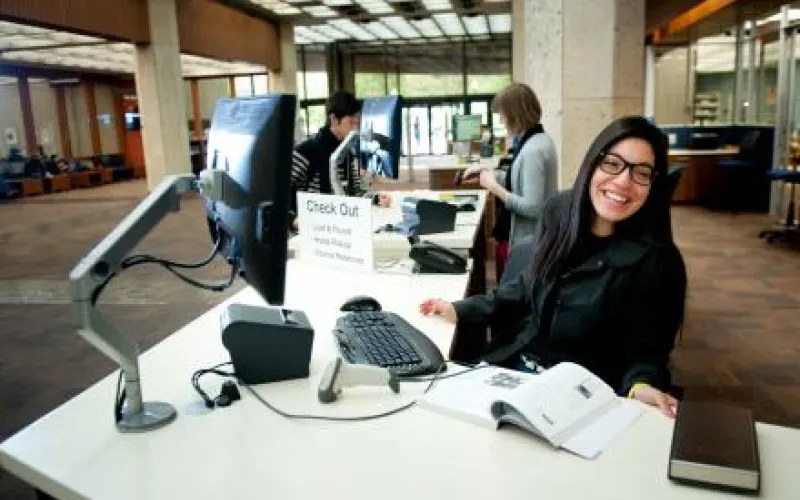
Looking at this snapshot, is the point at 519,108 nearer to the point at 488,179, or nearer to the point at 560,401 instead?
the point at 488,179

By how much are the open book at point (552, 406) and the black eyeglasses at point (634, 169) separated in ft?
1.85

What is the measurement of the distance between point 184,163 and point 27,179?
4.87 meters

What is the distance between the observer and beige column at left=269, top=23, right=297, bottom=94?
48.5 feet

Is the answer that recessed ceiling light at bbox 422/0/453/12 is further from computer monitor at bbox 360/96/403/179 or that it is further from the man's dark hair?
the man's dark hair

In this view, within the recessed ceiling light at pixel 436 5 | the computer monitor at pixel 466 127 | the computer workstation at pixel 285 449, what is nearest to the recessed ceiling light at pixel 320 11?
the recessed ceiling light at pixel 436 5

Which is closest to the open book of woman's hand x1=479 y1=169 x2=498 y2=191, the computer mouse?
the computer mouse

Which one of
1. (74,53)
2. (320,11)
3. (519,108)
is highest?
(320,11)

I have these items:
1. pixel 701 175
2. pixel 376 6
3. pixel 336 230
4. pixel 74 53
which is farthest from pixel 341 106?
pixel 74 53

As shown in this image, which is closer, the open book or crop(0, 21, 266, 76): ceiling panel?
the open book

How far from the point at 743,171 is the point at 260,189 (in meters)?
8.75

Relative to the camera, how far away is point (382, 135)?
11.4 feet

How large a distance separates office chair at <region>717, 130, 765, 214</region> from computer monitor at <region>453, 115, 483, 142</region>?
3628mm

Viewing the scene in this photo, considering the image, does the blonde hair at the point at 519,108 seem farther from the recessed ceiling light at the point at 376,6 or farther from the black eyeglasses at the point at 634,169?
the recessed ceiling light at the point at 376,6

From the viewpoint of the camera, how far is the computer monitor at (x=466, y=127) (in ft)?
23.7
